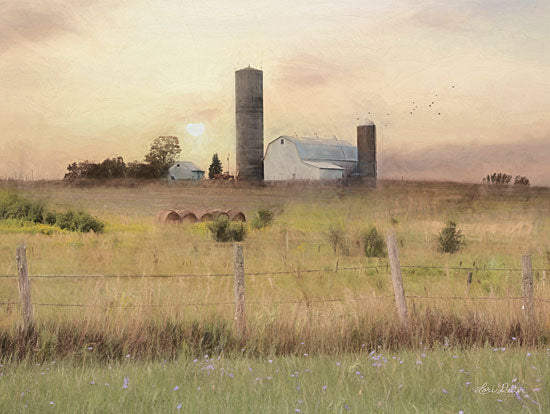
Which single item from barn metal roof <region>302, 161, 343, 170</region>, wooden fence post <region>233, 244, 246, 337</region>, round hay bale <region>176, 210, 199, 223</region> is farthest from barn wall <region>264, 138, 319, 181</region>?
wooden fence post <region>233, 244, 246, 337</region>

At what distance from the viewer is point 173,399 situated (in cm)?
543

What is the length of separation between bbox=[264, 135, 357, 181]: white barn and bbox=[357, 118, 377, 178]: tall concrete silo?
1.50 ft

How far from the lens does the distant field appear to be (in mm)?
8117

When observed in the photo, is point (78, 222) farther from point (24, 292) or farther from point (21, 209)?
point (24, 292)

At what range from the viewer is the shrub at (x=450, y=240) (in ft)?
57.0

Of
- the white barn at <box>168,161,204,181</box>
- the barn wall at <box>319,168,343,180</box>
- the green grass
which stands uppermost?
the white barn at <box>168,161,204,181</box>

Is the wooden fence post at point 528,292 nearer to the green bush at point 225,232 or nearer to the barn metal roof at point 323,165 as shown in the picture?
the green bush at point 225,232

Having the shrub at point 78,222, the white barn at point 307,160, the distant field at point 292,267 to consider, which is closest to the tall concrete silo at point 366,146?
the white barn at point 307,160

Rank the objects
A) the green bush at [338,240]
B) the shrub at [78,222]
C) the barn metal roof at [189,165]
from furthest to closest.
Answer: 1. the barn metal roof at [189,165]
2. the shrub at [78,222]
3. the green bush at [338,240]

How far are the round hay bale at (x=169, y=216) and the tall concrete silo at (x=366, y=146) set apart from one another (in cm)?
2190

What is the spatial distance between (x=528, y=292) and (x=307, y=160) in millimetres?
33978

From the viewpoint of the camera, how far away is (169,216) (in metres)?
24.7

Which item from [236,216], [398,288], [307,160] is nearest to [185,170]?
[307,160]

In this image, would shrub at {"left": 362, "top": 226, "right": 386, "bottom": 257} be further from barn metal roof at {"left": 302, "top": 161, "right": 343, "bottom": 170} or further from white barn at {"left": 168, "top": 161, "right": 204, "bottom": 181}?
white barn at {"left": 168, "top": 161, "right": 204, "bottom": 181}
